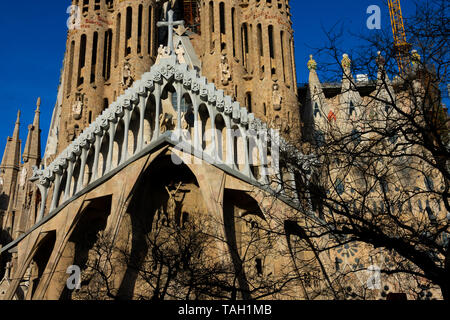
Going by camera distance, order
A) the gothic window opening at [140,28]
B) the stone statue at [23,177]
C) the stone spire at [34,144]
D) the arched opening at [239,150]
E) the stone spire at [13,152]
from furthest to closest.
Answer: the stone spire at [13,152] < the stone spire at [34,144] < the stone statue at [23,177] < the gothic window opening at [140,28] < the arched opening at [239,150]

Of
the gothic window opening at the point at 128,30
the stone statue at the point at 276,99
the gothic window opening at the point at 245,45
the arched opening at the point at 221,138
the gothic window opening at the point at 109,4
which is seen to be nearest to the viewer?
the arched opening at the point at 221,138

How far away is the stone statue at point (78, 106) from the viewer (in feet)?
72.7

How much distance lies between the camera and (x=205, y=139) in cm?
1900

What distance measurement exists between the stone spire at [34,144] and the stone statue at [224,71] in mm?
19656

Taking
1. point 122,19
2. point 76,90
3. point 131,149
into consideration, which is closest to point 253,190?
point 131,149

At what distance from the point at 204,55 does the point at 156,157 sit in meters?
7.23

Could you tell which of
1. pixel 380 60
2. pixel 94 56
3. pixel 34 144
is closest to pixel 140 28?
pixel 94 56

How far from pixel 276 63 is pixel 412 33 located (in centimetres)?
1529

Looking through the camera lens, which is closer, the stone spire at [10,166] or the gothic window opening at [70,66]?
the gothic window opening at [70,66]

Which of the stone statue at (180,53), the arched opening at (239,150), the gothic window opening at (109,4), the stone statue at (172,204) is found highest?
the gothic window opening at (109,4)

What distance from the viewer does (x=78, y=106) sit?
22328 millimetres

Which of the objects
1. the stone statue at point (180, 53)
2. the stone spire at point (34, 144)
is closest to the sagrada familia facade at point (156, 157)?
the stone statue at point (180, 53)

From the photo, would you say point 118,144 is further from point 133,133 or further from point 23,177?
point 23,177

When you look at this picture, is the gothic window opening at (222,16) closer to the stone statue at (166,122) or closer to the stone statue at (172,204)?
the stone statue at (166,122)
